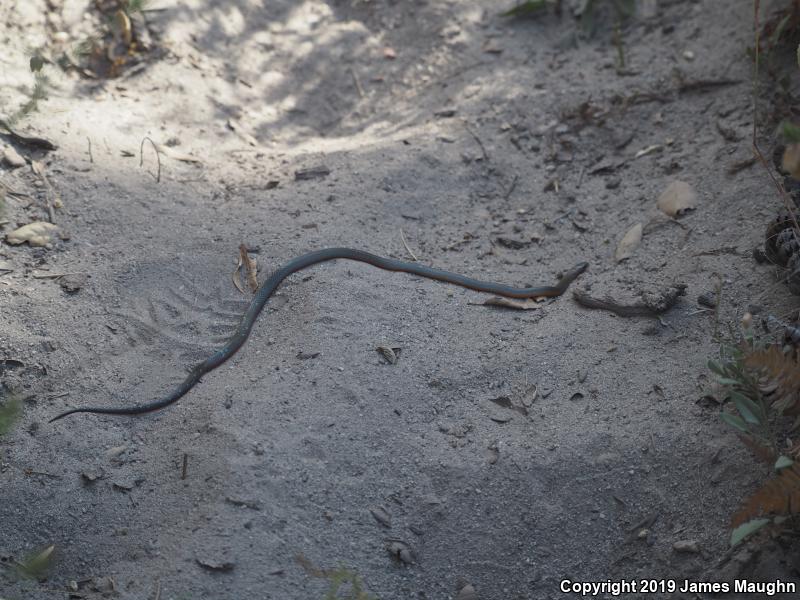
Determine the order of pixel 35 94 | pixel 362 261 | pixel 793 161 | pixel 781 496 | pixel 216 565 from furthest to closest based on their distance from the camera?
pixel 362 261 → pixel 35 94 → pixel 216 565 → pixel 781 496 → pixel 793 161

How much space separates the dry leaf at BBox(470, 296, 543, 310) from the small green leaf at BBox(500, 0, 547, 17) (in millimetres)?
3103

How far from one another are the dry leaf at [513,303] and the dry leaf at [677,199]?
105 cm

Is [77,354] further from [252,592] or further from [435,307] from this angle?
[435,307]

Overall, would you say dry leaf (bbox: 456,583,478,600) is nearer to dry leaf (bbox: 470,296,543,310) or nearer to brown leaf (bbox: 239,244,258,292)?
dry leaf (bbox: 470,296,543,310)

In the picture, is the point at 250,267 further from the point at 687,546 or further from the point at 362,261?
the point at 687,546

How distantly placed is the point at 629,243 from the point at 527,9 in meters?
2.74

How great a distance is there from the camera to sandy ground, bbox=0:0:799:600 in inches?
106

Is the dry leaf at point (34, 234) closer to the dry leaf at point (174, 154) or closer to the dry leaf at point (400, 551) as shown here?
the dry leaf at point (174, 154)

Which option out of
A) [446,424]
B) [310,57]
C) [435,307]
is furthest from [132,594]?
[310,57]

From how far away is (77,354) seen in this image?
3346 mm

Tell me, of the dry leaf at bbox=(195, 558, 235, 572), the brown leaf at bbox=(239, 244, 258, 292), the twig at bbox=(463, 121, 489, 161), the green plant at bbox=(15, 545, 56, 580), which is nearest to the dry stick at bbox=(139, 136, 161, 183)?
the brown leaf at bbox=(239, 244, 258, 292)

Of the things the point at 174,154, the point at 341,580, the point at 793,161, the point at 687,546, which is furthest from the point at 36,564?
the point at 174,154

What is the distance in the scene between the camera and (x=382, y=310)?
145 inches

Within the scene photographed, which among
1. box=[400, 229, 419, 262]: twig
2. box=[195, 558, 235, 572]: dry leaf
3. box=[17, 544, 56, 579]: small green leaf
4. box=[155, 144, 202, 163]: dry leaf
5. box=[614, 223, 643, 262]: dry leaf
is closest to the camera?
box=[17, 544, 56, 579]: small green leaf
